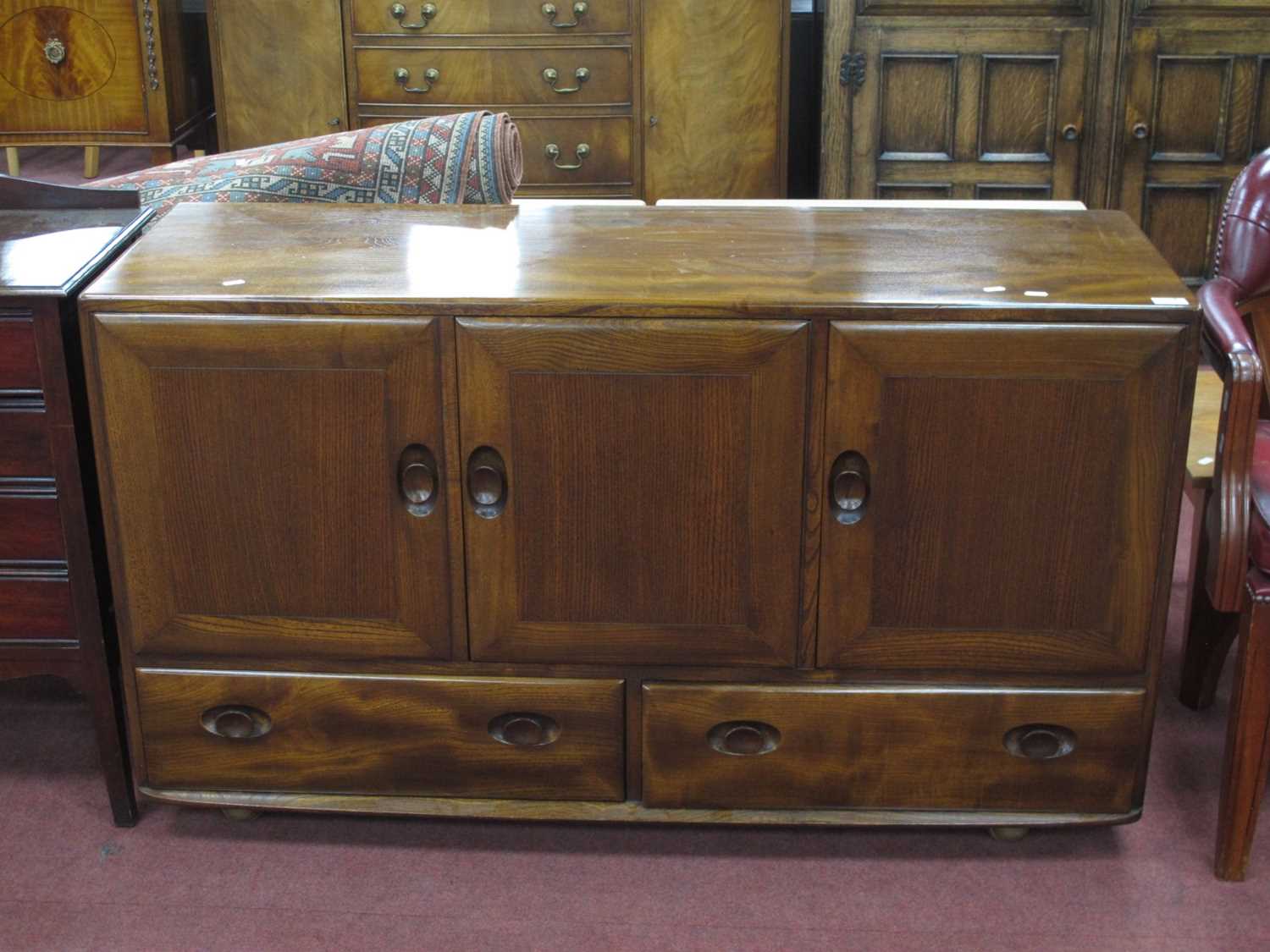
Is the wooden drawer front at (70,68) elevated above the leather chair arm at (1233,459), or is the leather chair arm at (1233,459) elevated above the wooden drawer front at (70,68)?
the wooden drawer front at (70,68)

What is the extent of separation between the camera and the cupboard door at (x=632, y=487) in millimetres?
1748

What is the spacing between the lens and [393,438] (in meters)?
1.80

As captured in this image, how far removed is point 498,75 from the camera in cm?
397

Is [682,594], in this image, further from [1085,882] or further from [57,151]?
[57,151]

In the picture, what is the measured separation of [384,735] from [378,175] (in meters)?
0.79

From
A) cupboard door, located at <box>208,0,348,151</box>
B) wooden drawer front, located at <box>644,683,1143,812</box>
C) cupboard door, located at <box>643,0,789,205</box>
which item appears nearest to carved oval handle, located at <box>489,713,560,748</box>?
wooden drawer front, located at <box>644,683,1143,812</box>

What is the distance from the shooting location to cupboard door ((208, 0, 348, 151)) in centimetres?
394

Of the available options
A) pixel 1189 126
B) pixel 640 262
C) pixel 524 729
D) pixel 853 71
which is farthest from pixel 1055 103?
pixel 524 729

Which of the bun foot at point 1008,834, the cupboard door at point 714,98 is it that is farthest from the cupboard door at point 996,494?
the cupboard door at point 714,98

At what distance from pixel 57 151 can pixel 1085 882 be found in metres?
4.24

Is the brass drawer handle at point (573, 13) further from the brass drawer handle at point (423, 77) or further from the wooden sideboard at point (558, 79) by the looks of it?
the brass drawer handle at point (423, 77)

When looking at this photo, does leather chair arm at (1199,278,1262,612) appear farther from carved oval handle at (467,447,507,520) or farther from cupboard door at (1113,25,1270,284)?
cupboard door at (1113,25,1270,284)

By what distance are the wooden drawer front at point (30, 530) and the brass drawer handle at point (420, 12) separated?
7.71 feet

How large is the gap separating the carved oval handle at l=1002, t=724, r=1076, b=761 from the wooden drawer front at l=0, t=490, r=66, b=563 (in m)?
1.17
